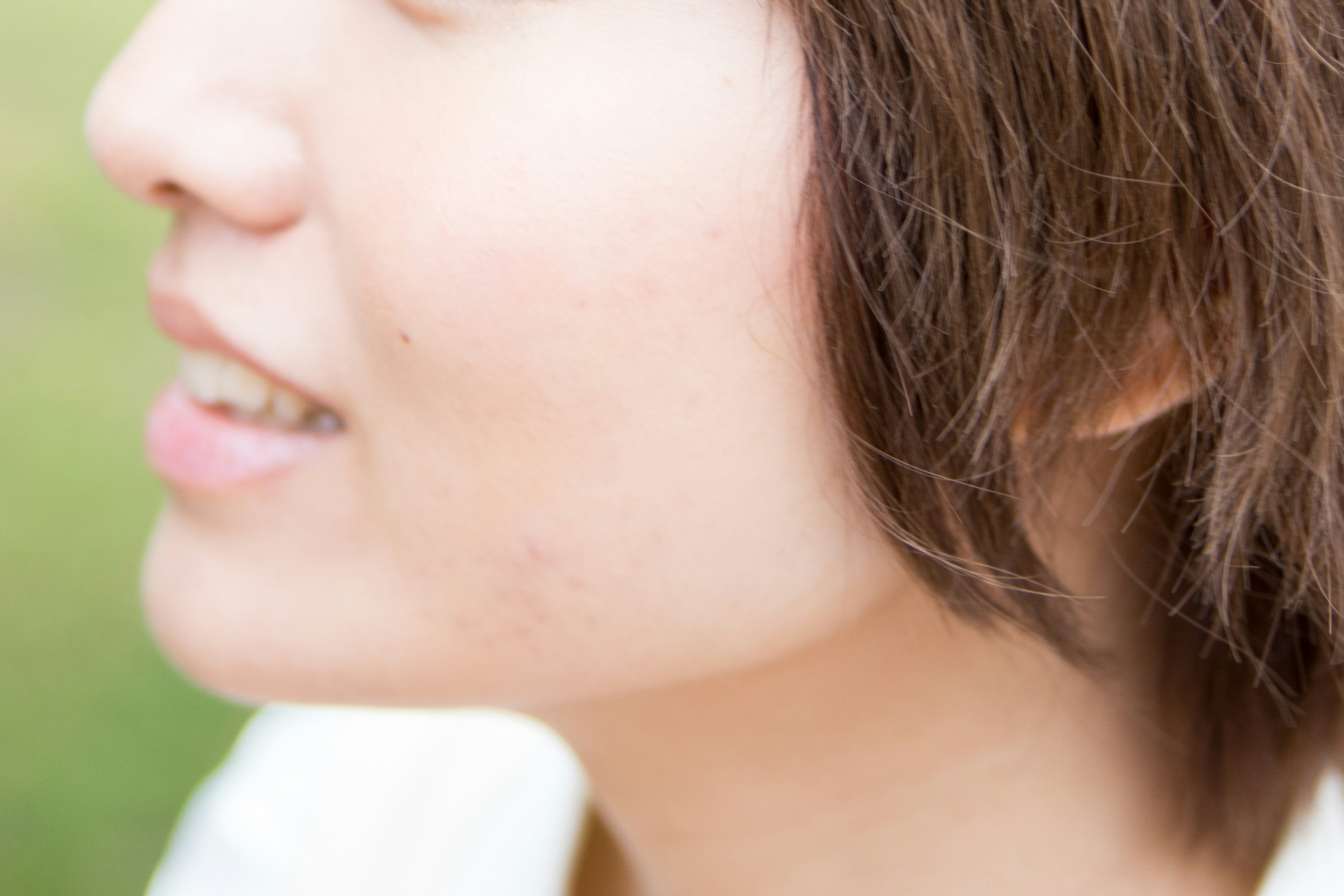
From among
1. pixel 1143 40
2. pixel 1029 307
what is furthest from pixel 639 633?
pixel 1143 40

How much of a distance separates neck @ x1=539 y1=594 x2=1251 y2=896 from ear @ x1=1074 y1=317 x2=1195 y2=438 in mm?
203

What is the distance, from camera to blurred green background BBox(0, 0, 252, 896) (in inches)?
90.2

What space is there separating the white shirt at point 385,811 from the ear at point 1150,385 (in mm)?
823

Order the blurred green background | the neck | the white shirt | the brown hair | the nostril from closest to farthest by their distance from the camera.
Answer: the brown hair → the nostril → the neck → the white shirt → the blurred green background

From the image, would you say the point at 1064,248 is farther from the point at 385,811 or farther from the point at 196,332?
the point at 385,811

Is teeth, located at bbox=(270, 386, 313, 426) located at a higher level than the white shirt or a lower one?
higher

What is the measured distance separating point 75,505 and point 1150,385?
2724mm

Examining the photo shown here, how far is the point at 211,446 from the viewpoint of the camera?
91 cm

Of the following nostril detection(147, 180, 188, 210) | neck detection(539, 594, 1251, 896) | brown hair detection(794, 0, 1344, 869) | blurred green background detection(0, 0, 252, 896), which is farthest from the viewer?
blurred green background detection(0, 0, 252, 896)

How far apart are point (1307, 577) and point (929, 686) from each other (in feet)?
0.94

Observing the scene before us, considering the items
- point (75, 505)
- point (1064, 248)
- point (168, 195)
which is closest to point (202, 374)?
point (168, 195)

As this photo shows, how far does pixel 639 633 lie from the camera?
839mm

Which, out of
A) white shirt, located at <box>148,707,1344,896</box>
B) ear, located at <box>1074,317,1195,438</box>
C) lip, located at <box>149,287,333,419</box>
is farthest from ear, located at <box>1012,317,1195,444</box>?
white shirt, located at <box>148,707,1344,896</box>

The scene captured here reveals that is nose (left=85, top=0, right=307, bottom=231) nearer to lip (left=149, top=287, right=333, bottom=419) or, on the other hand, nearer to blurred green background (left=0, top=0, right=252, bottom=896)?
lip (left=149, top=287, right=333, bottom=419)
